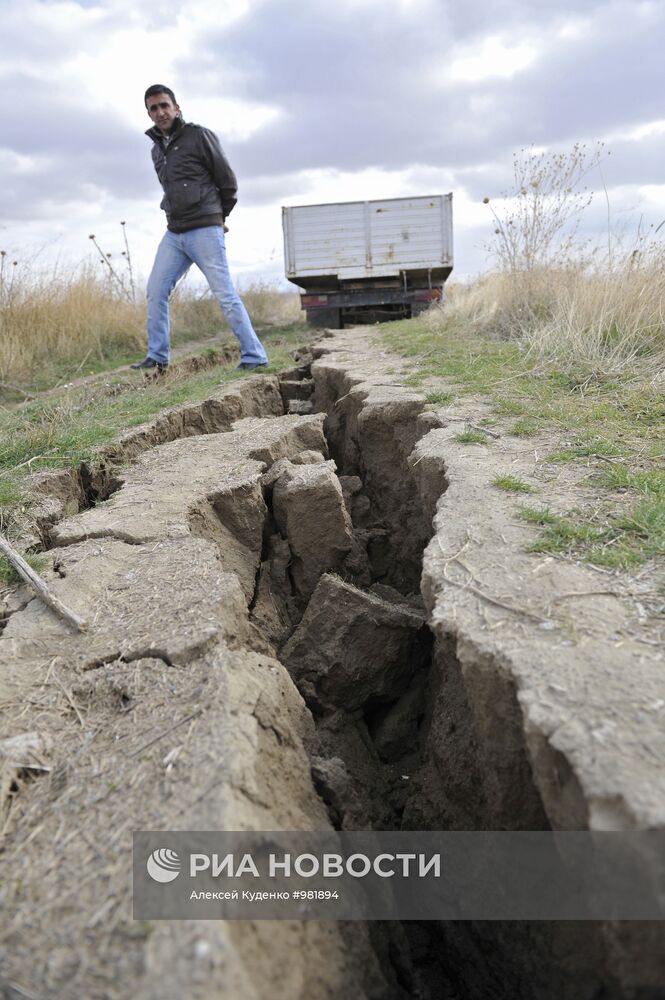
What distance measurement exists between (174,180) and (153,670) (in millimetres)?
4650

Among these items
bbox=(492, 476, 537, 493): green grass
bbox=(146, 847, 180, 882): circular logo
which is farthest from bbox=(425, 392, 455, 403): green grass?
bbox=(146, 847, 180, 882): circular logo

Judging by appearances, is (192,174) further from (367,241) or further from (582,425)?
(367,241)

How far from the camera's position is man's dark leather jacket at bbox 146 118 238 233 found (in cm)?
529

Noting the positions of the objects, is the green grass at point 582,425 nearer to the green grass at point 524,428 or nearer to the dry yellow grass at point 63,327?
the green grass at point 524,428

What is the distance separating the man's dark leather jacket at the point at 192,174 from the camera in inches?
208

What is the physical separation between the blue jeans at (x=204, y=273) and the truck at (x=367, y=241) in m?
5.54

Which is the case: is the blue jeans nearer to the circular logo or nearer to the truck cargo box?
the circular logo

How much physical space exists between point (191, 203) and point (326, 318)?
5989 millimetres

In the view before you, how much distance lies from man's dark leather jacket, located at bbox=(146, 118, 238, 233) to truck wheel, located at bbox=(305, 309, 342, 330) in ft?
18.4

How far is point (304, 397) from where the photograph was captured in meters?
5.30

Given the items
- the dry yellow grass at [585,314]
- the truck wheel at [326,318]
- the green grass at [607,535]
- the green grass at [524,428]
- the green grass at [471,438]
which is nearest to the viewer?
the green grass at [607,535]

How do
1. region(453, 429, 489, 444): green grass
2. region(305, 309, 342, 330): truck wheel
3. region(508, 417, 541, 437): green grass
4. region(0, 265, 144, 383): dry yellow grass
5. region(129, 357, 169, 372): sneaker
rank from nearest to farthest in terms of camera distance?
region(453, 429, 489, 444): green grass → region(508, 417, 541, 437): green grass → region(129, 357, 169, 372): sneaker → region(0, 265, 144, 383): dry yellow grass → region(305, 309, 342, 330): truck wheel

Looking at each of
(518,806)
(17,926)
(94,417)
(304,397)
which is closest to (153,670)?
(17,926)

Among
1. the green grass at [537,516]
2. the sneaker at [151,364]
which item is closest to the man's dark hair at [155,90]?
the sneaker at [151,364]
